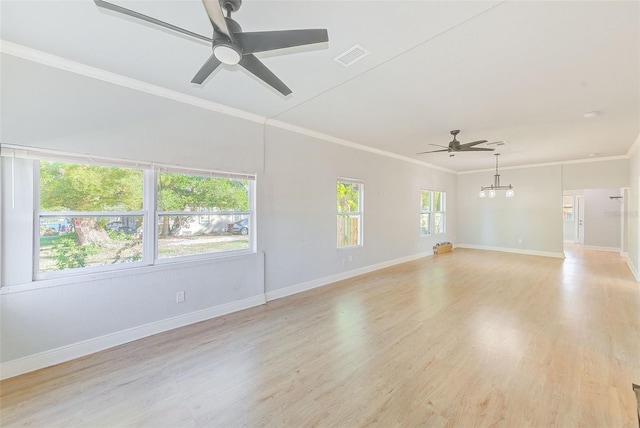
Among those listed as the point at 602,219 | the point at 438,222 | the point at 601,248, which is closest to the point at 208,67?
the point at 438,222

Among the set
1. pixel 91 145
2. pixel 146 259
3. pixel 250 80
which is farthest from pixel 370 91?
pixel 146 259

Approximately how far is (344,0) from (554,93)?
295cm

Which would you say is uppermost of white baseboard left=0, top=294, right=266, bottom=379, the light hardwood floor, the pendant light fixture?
the pendant light fixture

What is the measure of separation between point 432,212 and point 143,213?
7897 mm

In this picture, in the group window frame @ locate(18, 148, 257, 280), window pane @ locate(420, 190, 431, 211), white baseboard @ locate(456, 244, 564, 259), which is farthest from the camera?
window pane @ locate(420, 190, 431, 211)

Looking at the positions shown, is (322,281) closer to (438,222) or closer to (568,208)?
(438,222)

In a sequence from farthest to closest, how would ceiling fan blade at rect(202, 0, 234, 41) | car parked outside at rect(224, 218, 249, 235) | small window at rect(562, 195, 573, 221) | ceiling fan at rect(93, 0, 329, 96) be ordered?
small window at rect(562, 195, 573, 221), car parked outside at rect(224, 218, 249, 235), ceiling fan at rect(93, 0, 329, 96), ceiling fan blade at rect(202, 0, 234, 41)

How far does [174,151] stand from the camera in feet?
10.5

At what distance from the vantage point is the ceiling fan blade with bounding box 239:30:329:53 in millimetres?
1591

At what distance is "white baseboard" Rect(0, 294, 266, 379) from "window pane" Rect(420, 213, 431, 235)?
6.18 metres

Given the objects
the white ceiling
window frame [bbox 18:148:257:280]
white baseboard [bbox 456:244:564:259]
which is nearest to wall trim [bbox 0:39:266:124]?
the white ceiling

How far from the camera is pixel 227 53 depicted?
67.1 inches

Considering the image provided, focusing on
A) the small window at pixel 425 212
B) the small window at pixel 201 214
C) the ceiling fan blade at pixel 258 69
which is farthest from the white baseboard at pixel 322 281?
the ceiling fan blade at pixel 258 69

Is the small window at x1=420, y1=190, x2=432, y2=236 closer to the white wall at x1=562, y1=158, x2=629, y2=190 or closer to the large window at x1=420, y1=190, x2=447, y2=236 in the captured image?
the large window at x1=420, y1=190, x2=447, y2=236
